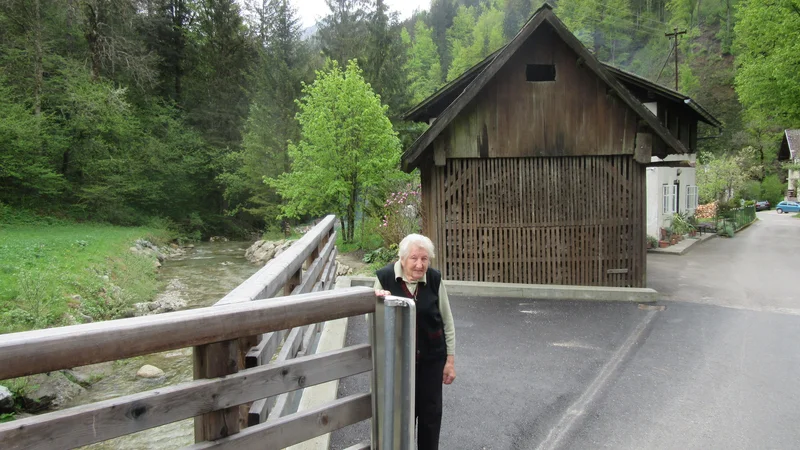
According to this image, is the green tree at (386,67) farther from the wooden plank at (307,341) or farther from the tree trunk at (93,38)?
the wooden plank at (307,341)

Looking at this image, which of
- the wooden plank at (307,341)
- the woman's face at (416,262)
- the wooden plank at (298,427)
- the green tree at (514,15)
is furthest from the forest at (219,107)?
the green tree at (514,15)

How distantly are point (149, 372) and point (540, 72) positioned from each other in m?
10.1

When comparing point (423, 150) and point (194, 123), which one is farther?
point (194, 123)

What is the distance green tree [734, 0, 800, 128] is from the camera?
24.9m

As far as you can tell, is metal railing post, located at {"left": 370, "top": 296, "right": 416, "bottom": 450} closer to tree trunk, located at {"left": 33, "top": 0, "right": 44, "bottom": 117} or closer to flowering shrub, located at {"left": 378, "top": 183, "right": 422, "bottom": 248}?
flowering shrub, located at {"left": 378, "top": 183, "right": 422, "bottom": 248}

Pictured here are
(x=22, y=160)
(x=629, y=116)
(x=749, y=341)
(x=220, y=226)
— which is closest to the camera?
(x=749, y=341)

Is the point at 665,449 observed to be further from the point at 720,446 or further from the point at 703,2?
the point at 703,2

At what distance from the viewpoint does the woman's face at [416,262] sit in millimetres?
3438

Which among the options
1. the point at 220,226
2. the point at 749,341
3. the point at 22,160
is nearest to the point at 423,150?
the point at 749,341

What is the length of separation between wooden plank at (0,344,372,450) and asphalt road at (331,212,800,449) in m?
2.22

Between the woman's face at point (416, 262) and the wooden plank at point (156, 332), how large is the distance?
3.26 ft

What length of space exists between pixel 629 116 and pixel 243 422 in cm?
996

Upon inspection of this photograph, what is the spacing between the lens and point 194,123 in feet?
125

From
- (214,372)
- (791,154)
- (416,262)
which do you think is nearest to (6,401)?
(416,262)
